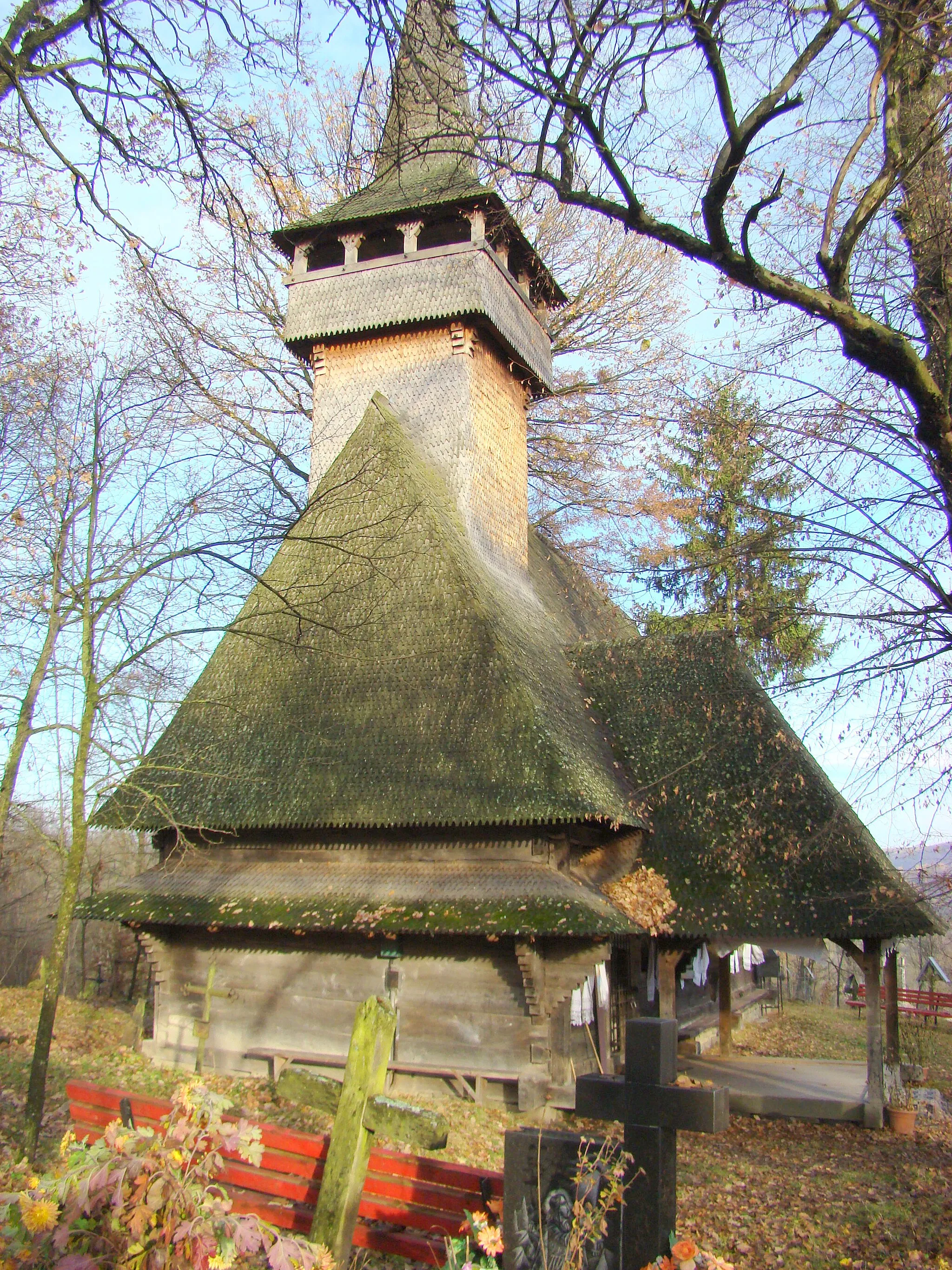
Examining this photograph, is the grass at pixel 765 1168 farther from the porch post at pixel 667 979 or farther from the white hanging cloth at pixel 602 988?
the white hanging cloth at pixel 602 988

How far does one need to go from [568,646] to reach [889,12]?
35.4 feet

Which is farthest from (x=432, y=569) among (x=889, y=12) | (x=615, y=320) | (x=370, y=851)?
(x=615, y=320)

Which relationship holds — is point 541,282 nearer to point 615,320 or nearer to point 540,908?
point 615,320

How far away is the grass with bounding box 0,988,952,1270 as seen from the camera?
22.2 feet

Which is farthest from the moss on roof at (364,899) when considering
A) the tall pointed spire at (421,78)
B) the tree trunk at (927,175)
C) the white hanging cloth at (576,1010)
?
the tall pointed spire at (421,78)

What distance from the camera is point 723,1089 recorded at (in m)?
4.49

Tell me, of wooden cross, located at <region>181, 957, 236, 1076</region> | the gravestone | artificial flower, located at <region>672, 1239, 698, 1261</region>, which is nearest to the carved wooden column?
the gravestone

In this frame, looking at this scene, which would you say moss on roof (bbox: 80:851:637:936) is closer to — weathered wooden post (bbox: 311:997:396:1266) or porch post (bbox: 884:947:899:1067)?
porch post (bbox: 884:947:899:1067)

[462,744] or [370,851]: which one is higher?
[462,744]

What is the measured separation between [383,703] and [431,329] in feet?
→ 24.2

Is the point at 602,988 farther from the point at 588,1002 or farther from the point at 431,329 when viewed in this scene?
the point at 431,329

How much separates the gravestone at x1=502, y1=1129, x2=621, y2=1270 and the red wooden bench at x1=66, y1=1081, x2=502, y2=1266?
0.31m

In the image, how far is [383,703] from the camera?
12.4 meters

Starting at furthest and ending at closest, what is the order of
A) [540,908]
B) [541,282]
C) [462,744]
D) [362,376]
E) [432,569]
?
[541,282]
[362,376]
[432,569]
[462,744]
[540,908]
